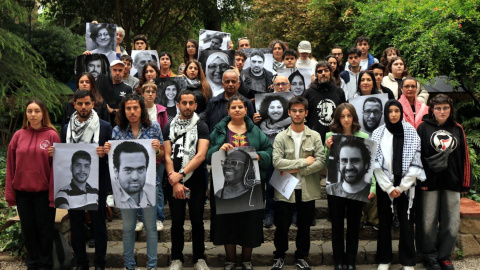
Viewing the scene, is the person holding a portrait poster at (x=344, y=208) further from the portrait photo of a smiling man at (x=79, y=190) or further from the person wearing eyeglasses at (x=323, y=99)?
the portrait photo of a smiling man at (x=79, y=190)

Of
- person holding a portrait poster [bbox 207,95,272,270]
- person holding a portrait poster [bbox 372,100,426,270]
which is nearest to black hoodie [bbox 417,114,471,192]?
person holding a portrait poster [bbox 372,100,426,270]

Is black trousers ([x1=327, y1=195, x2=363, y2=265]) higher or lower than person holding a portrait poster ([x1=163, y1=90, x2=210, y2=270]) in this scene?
lower

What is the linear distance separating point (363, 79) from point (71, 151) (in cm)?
380

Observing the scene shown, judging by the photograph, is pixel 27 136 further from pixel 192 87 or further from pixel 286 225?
pixel 286 225

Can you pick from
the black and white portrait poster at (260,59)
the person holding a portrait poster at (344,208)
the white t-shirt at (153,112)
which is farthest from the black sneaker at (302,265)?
the black and white portrait poster at (260,59)

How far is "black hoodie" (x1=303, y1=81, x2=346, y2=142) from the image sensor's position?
6.12 meters

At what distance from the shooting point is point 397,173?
5.17m

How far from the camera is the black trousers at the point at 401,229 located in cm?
525

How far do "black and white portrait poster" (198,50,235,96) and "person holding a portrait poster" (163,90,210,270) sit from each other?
86.2 inches

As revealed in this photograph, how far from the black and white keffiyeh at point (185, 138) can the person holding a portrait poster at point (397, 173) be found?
2.13 m

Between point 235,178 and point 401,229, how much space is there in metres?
2.08

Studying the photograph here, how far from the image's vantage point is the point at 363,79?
604 cm

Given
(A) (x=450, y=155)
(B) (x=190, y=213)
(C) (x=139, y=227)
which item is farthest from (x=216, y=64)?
(A) (x=450, y=155)

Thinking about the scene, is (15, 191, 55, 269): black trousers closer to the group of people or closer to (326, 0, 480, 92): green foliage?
the group of people
